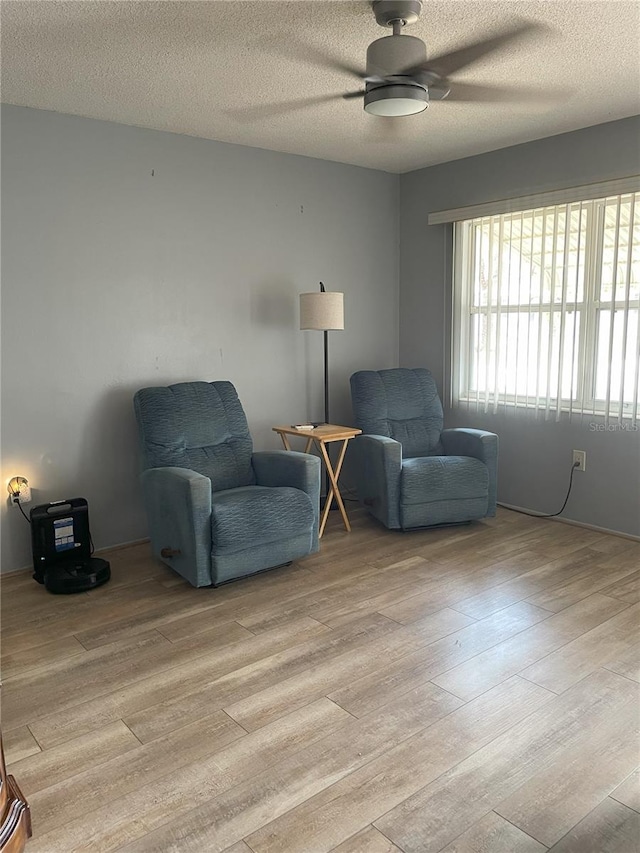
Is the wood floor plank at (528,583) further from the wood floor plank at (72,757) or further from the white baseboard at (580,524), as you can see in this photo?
the wood floor plank at (72,757)

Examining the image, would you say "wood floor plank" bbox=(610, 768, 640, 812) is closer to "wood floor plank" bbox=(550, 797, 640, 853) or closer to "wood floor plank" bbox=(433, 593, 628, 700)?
"wood floor plank" bbox=(550, 797, 640, 853)

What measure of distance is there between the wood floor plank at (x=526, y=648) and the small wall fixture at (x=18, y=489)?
2.28 m

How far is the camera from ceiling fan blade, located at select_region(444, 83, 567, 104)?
3123mm

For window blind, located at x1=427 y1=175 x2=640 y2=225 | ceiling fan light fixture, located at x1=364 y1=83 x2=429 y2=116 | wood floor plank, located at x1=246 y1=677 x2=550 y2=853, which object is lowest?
wood floor plank, located at x1=246 y1=677 x2=550 y2=853

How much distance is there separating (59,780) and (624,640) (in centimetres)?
212

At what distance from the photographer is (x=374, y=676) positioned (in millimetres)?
2434

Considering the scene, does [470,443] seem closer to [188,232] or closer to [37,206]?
[188,232]

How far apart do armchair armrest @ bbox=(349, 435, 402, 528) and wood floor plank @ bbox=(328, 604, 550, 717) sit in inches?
43.7

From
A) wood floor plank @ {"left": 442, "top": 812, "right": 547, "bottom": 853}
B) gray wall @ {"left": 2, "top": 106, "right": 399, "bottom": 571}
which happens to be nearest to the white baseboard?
gray wall @ {"left": 2, "top": 106, "right": 399, "bottom": 571}

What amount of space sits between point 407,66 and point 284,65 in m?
0.74

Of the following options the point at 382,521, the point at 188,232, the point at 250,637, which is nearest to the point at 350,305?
the point at 188,232

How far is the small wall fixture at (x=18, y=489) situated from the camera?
3.42 meters

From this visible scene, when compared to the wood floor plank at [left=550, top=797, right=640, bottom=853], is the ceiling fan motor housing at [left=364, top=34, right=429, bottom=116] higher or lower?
higher

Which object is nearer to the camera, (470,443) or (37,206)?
(37,206)
